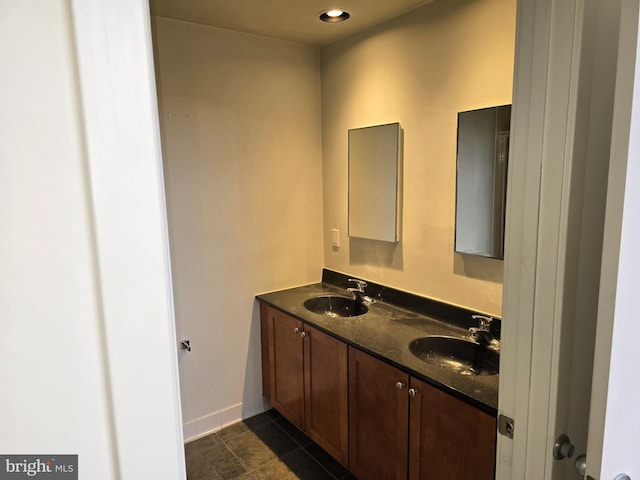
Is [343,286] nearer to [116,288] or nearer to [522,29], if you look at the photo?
[522,29]

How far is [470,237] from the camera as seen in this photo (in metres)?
1.96

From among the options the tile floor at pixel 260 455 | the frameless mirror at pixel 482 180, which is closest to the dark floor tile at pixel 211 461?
the tile floor at pixel 260 455

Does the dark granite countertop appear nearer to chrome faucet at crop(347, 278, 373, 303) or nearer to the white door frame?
chrome faucet at crop(347, 278, 373, 303)

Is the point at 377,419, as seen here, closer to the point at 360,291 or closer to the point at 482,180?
the point at 360,291

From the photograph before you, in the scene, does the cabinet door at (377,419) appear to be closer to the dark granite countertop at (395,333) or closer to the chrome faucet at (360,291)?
the dark granite countertop at (395,333)

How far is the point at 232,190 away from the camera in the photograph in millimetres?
2527

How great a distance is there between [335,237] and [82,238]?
247cm

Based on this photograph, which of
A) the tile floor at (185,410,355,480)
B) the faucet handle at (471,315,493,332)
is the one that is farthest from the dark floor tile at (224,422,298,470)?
the faucet handle at (471,315,493,332)

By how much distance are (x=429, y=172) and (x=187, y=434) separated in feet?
7.16

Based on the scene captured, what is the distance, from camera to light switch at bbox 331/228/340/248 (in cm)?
282

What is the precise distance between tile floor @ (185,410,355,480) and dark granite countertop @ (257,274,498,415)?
33.4 inches

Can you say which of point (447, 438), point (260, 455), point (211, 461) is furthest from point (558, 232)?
point (211, 461)

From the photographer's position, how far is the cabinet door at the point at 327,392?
2.09 m

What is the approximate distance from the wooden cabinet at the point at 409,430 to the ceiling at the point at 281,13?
176 centimetres
